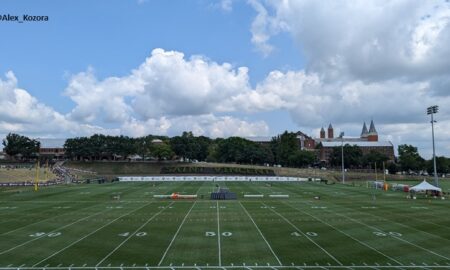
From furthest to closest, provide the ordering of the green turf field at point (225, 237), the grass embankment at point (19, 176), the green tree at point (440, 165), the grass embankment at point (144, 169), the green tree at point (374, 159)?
the green tree at point (374, 159)
the green tree at point (440, 165)
the grass embankment at point (144, 169)
the grass embankment at point (19, 176)
the green turf field at point (225, 237)

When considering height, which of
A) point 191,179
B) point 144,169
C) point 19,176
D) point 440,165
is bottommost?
point 191,179

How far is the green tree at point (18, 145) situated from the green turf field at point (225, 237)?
150303 millimetres

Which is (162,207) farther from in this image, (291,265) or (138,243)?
(291,265)

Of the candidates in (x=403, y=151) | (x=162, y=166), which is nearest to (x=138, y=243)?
(x=162, y=166)

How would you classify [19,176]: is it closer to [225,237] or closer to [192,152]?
[192,152]

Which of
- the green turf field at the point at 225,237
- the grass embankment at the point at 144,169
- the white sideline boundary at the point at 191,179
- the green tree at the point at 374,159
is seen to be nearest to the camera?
the green turf field at the point at 225,237

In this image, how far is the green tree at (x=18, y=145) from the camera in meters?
182

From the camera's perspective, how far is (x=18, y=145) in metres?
183

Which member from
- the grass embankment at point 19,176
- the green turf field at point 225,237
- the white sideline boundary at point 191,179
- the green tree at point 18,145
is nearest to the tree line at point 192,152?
the green tree at point 18,145

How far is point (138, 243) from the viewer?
26.2 m

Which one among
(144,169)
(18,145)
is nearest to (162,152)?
(144,169)

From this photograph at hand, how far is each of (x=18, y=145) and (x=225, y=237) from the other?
177 m

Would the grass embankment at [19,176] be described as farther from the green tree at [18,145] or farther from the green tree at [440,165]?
the green tree at [440,165]

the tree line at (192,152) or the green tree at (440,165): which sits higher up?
the tree line at (192,152)
